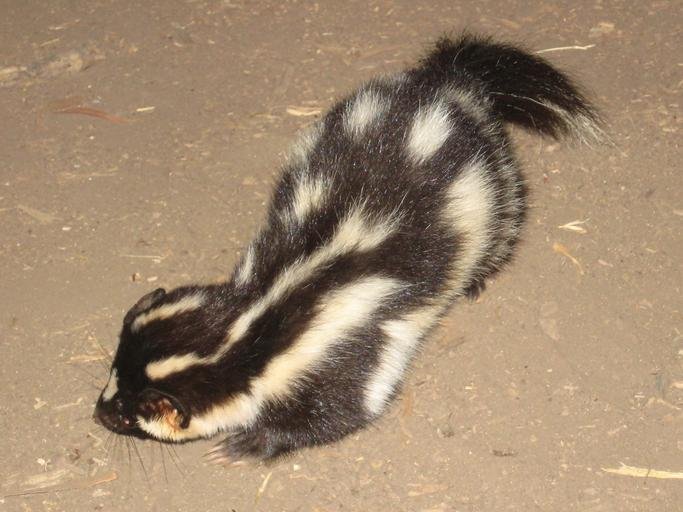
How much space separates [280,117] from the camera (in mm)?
5930

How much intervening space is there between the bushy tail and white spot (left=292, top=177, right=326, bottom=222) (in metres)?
1.03

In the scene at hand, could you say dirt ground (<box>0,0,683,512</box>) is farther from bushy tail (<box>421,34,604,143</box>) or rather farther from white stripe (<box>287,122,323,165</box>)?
white stripe (<box>287,122,323,165</box>)

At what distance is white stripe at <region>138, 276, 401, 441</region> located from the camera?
411 centimetres

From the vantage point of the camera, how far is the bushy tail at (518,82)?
5.12 meters

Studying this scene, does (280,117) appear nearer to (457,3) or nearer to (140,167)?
(140,167)

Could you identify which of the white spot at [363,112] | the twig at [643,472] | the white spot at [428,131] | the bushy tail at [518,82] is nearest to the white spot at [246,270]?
the white spot at [363,112]

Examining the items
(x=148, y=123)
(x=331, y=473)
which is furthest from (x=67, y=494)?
(x=148, y=123)

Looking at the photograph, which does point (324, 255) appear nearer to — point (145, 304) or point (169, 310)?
point (169, 310)

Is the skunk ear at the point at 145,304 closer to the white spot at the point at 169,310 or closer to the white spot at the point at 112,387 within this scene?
the white spot at the point at 169,310

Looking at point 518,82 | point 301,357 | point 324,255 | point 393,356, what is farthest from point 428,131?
point 301,357

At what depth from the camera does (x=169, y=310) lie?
4.14 meters

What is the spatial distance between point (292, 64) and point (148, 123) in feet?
3.37

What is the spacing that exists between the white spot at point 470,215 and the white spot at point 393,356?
254 mm

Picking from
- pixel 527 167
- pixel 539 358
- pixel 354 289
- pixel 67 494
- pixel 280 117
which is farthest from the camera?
pixel 280 117
